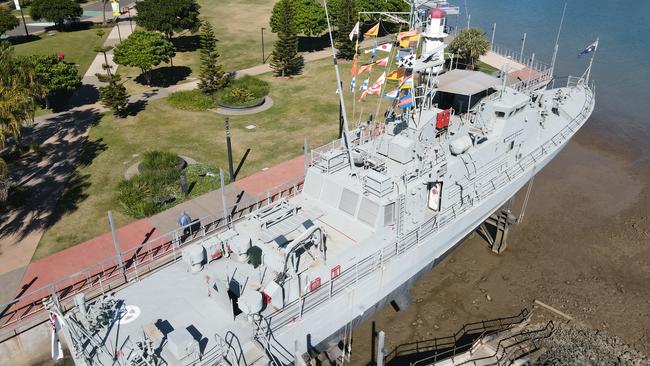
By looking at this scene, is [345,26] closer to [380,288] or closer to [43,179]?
[43,179]

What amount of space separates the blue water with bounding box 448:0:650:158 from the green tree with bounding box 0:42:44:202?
143 feet

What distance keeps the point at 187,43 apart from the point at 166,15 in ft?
20.8

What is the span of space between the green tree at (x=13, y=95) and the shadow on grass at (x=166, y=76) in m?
14.1

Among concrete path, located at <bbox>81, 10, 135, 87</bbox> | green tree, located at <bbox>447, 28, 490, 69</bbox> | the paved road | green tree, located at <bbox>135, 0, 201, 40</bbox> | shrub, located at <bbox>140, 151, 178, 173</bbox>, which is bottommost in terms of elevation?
shrub, located at <bbox>140, 151, 178, 173</bbox>

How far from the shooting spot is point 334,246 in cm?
1912

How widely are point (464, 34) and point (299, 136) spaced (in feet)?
75.1

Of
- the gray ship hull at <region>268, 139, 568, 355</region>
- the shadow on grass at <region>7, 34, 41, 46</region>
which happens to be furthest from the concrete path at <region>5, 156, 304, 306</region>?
the shadow on grass at <region>7, 34, 41, 46</region>

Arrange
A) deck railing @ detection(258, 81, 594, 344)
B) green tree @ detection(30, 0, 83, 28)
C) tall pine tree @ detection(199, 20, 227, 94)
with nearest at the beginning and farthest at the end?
deck railing @ detection(258, 81, 594, 344)
tall pine tree @ detection(199, 20, 227, 94)
green tree @ detection(30, 0, 83, 28)

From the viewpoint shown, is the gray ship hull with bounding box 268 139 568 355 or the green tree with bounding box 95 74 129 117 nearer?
the gray ship hull with bounding box 268 139 568 355

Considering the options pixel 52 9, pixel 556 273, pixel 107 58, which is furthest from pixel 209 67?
pixel 52 9

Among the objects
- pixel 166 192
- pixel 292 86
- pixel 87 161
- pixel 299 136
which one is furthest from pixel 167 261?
pixel 292 86

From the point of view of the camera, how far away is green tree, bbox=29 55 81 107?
38.9 metres

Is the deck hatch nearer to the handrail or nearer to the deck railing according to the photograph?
the deck railing

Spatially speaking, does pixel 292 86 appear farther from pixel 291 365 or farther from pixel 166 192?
pixel 291 365
